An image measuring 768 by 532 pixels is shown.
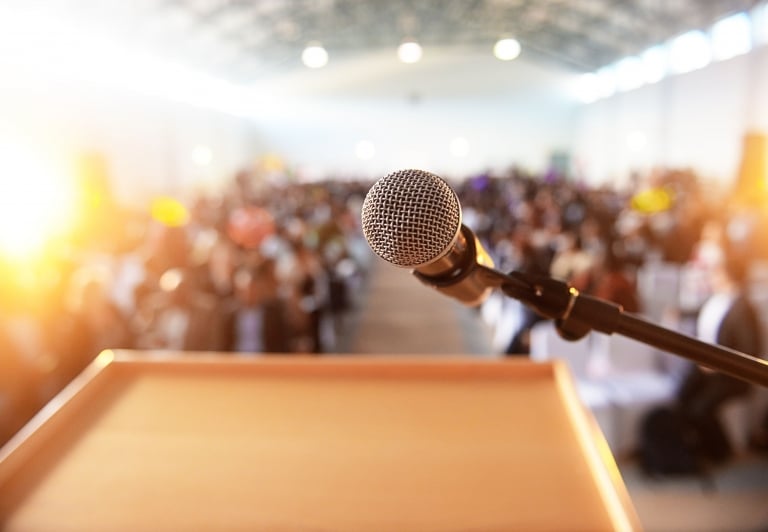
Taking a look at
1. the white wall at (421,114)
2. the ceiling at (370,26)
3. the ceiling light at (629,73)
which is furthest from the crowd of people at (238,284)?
the white wall at (421,114)

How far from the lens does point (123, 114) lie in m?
11.9

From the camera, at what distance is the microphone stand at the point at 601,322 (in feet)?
2.31

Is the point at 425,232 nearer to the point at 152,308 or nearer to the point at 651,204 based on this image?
the point at 152,308

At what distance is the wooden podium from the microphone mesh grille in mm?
400

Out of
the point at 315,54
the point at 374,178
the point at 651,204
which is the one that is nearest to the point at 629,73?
the point at 374,178

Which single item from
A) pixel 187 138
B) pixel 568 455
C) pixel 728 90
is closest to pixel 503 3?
pixel 728 90

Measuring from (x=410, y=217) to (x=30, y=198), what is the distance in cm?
892

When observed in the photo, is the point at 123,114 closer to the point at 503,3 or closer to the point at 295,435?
the point at 503,3

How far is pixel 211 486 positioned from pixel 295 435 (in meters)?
0.18

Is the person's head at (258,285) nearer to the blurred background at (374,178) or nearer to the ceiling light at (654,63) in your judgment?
the blurred background at (374,178)

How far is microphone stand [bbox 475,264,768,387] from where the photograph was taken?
70 cm

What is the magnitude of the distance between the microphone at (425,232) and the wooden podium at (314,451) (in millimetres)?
351

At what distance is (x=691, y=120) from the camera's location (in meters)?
12.7

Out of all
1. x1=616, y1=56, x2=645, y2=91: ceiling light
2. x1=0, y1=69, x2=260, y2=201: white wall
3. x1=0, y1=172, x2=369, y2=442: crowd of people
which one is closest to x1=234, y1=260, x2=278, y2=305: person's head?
x1=0, y1=172, x2=369, y2=442: crowd of people
